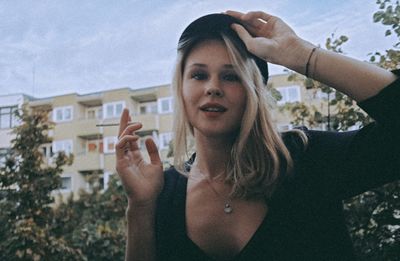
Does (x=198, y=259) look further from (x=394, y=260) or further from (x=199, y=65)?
(x=394, y=260)

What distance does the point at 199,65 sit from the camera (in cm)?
181

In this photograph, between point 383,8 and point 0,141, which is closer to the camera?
point 383,8

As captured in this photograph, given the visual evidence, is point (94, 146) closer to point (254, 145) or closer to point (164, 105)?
point (164, 105)

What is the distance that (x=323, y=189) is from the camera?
1.53 metres

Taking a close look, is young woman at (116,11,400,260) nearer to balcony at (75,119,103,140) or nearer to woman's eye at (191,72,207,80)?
woman's eye at (191,72,207,80)

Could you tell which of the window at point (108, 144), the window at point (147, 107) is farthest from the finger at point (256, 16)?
the window at point (147, 107)

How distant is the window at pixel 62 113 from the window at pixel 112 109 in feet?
Answer: 9.46

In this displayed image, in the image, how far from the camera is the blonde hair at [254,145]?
5.54ft

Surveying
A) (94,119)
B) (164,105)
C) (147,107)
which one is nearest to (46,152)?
(164,105)

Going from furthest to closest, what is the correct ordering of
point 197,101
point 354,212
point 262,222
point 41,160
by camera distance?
point 41,160, point 354,212, point 197,101, point 262,222

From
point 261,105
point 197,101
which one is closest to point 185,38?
point 197,101

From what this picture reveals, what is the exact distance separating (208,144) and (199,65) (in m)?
0.35

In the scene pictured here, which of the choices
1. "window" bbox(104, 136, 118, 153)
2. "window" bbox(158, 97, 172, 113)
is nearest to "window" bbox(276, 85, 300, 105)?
"window" bbox(158, 97, 172, 113)

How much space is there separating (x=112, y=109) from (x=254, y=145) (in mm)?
29938
